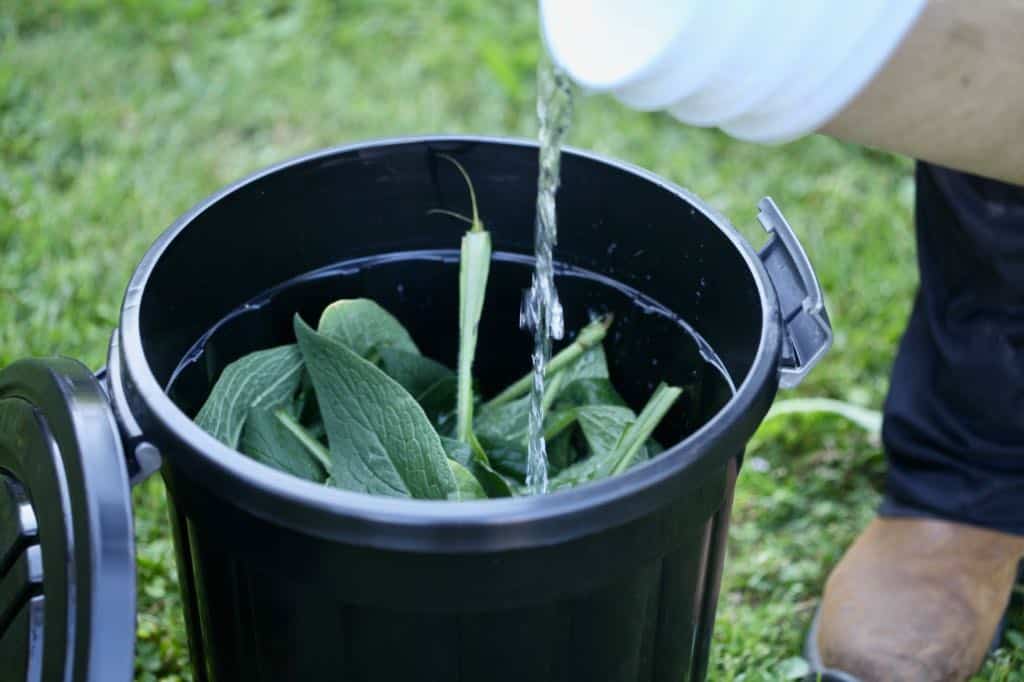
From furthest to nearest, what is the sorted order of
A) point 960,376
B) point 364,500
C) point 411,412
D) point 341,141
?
point 341,141, point 960,376, point 411,412, point 364,500

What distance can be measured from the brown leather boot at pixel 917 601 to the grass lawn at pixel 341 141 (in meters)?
0.06

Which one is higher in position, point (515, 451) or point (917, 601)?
point (515, 451)

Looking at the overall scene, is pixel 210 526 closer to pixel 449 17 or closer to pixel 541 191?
pixel 541 191

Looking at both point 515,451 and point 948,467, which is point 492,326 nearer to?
point 515,451

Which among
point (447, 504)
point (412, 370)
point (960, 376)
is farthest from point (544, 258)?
point (960, 376)

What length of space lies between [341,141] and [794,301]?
140 centimetres

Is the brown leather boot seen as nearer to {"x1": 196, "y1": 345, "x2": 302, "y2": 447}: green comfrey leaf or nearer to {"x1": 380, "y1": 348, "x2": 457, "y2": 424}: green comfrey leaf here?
{"x1": 380, "y1": 348, "x2": 457, "y2": 424}: green comfrey leaf

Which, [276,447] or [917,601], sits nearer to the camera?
[276,447]

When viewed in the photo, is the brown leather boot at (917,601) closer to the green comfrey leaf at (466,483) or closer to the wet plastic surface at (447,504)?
the wet plastic surface at (447,504)

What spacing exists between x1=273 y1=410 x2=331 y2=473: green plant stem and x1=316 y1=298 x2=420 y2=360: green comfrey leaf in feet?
0.30

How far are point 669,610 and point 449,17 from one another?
6.53 feet

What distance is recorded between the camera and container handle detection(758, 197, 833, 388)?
97 centimetres

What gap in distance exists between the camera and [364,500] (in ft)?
2.48

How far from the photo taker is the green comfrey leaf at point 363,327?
115 centimetres
